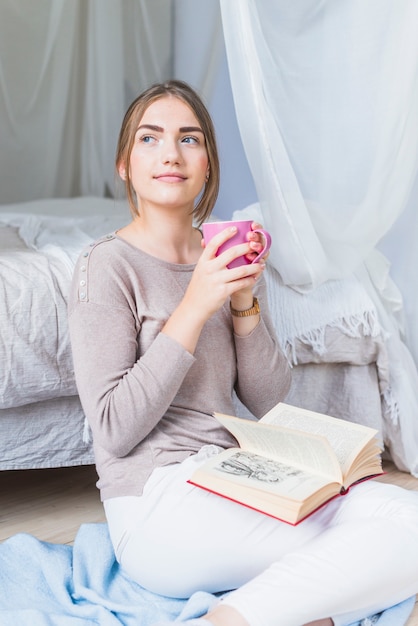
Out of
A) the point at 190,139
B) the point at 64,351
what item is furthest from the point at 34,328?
the point at 190,139

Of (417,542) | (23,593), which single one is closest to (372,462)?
(417,542)

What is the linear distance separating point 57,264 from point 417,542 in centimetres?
86

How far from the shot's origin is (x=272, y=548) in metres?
1.10

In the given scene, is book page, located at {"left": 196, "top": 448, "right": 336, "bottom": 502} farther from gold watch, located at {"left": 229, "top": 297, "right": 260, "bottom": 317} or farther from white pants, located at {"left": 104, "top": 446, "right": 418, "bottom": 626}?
gold watch, located at {"left": 229, "top": 297, "right": 260, "bottom": 317}

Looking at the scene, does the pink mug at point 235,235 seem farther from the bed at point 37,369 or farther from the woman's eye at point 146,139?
the bed at point 37,369

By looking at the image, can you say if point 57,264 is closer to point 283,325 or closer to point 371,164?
point 283,325

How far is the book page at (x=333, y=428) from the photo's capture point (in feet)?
3.67

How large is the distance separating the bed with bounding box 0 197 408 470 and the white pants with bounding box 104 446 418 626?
1.18ft

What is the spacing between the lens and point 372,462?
1.16 metres

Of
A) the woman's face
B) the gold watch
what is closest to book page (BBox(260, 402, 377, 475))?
the gold watch

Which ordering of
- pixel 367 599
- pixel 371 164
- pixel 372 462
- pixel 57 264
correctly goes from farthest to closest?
pixel 371 164 → pixel 57 264 → pixel 372 462 → pixel 367 599

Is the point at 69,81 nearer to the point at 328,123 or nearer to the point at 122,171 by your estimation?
the point at 328,123

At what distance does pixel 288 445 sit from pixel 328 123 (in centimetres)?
82

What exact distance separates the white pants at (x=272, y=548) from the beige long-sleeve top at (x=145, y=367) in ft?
0.17
